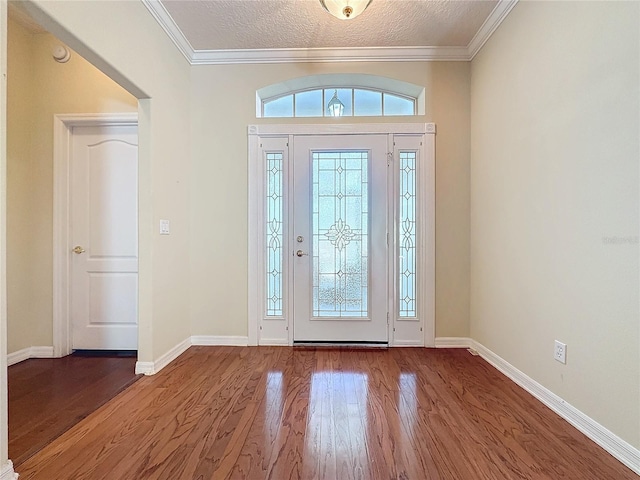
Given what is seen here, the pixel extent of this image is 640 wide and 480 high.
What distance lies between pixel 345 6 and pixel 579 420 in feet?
9.39

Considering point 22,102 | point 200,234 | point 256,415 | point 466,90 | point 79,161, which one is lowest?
point 256,415

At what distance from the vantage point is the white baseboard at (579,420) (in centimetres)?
141

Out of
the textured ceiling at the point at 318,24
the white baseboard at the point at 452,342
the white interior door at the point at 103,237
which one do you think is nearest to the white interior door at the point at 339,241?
the white baseboard at the point at 452,342

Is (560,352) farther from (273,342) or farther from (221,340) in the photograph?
(221,340)

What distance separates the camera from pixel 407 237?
3.00 metres

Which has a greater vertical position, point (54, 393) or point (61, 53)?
point (61, 53)

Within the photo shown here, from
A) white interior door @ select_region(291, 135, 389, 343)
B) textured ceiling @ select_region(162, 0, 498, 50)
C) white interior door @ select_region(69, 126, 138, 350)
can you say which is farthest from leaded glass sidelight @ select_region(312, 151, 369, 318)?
white interior door @ select_region(69, 126, 138, 350)

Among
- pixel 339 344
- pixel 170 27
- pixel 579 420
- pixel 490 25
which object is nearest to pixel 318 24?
pixel 170 27

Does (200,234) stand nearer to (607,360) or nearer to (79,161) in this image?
(79,161)

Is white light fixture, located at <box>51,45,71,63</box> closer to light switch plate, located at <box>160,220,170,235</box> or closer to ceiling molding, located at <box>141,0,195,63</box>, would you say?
ceiling molding, located at <box>141,0,195,63</box>

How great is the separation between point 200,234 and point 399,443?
2392 millimetres

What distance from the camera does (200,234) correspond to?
3.02m

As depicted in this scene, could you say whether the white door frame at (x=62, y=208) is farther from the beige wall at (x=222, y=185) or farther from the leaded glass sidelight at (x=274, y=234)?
the leaded glass sidelight at (x=274, y=234)

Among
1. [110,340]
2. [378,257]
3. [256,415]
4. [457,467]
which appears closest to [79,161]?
[110,340]
